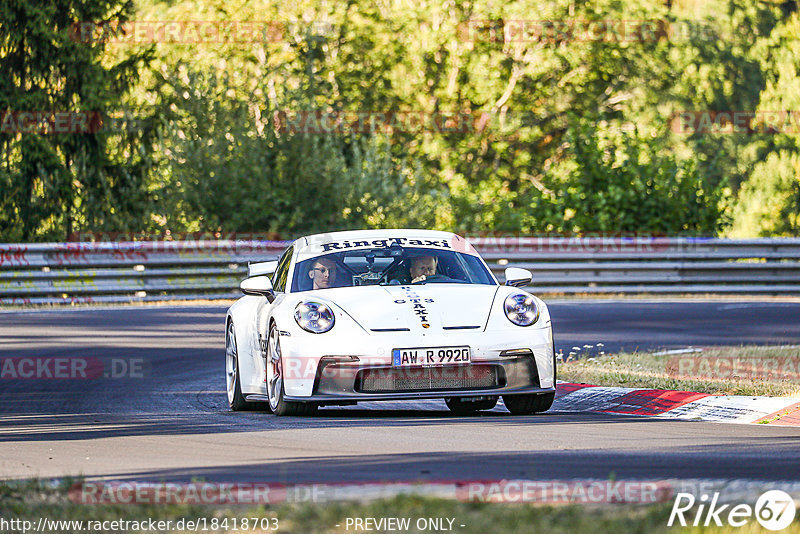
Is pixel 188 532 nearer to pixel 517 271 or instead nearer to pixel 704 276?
pixel 517 271

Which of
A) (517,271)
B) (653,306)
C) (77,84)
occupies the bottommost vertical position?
(653,306)

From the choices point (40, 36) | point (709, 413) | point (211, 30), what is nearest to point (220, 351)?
point (709, 413)

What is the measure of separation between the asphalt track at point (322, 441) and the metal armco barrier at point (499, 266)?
8.09 metres

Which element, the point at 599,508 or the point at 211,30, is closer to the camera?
the point at 599,508

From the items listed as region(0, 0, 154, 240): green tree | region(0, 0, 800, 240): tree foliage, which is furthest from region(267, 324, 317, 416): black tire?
region(0, 0, 154, 240): green tree

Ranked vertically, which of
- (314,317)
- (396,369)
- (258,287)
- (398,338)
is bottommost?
(396,369)

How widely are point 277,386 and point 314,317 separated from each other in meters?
0.59

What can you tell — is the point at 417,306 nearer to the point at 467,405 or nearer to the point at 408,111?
the point at 467,405

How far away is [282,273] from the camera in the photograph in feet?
35.8

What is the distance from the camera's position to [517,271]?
10.5 m

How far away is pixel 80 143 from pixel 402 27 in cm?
1314

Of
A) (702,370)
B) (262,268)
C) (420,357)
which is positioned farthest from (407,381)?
(702,370)

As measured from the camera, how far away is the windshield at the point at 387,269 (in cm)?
1029

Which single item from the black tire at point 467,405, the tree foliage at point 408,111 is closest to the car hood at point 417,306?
the black tire at point 467,405
